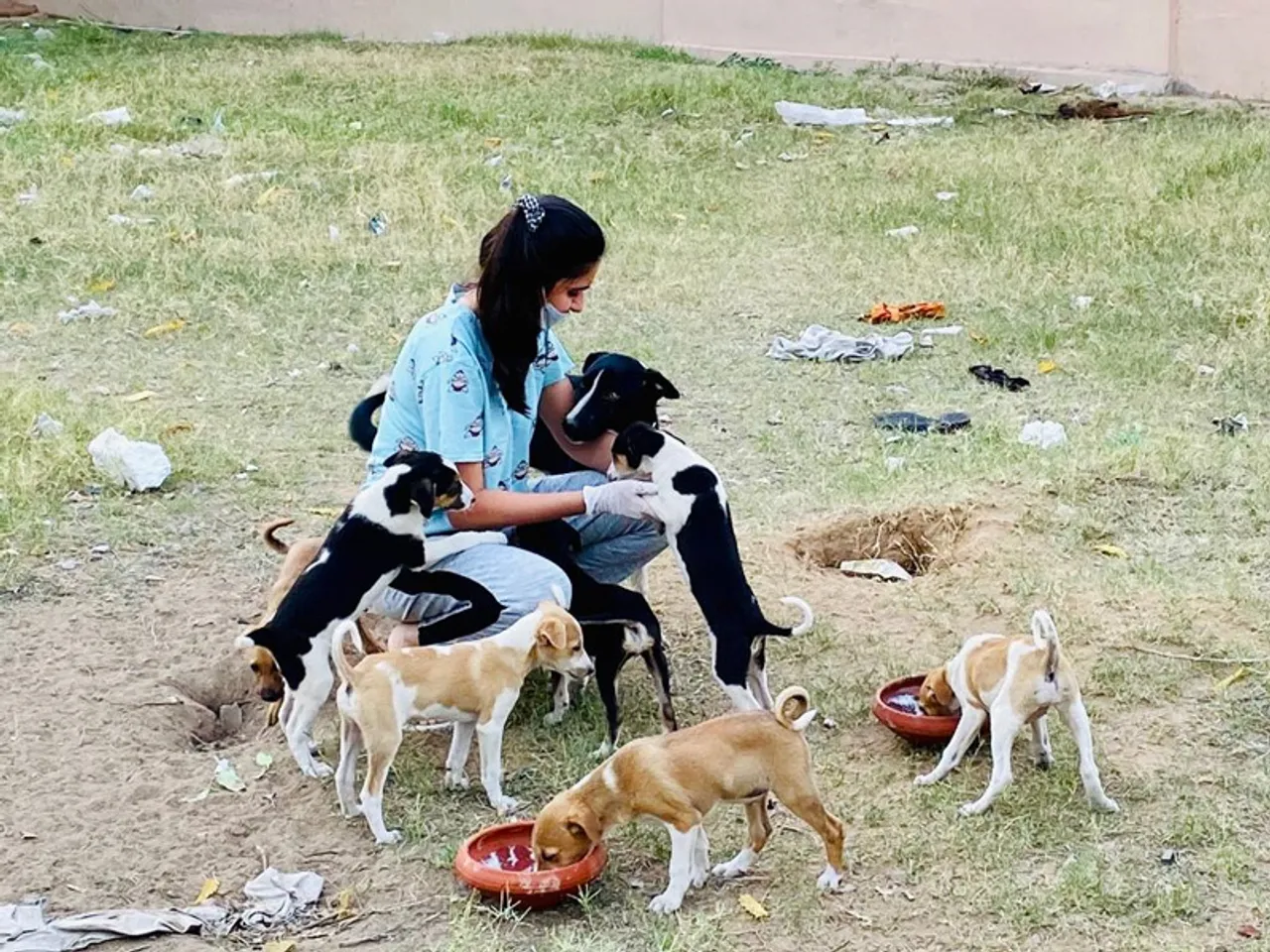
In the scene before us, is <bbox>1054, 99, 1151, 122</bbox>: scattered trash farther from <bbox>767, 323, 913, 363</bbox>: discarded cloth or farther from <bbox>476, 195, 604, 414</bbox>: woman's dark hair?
<bbox>476, 195, 604, 414</bbox>: woman's dark hair

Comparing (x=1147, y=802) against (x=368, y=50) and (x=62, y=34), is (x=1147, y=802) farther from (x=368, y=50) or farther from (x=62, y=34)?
(x=62, y=34)

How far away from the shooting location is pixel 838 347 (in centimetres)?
765

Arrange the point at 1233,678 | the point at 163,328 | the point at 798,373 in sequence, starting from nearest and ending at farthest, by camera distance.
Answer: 1. the point at 1233,678
2. the point at 798,373
3. the point at 163,328

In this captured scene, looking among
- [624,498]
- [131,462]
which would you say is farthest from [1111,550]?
[131,462]

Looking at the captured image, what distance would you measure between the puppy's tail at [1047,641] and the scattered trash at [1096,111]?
9.15m

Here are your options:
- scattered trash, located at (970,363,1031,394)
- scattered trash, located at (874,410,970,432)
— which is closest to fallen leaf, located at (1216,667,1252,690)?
scattered trash, located at (874,410,970,432)

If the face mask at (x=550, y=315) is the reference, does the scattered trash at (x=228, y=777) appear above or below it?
below

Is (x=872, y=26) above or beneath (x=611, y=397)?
above

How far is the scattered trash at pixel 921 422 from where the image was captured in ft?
22.0

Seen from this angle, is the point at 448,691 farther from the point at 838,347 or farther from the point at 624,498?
the point at 838,347

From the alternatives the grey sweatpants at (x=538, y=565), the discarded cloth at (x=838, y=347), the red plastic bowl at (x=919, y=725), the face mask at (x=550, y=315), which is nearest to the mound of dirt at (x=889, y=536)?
the grey sweatpants at (x=538, y=565)

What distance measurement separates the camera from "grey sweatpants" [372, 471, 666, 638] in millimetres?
4352

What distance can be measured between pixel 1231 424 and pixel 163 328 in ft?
15.2

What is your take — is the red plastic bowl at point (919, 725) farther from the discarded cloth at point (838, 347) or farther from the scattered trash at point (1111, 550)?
the discarded cloth at point (838, 347)
